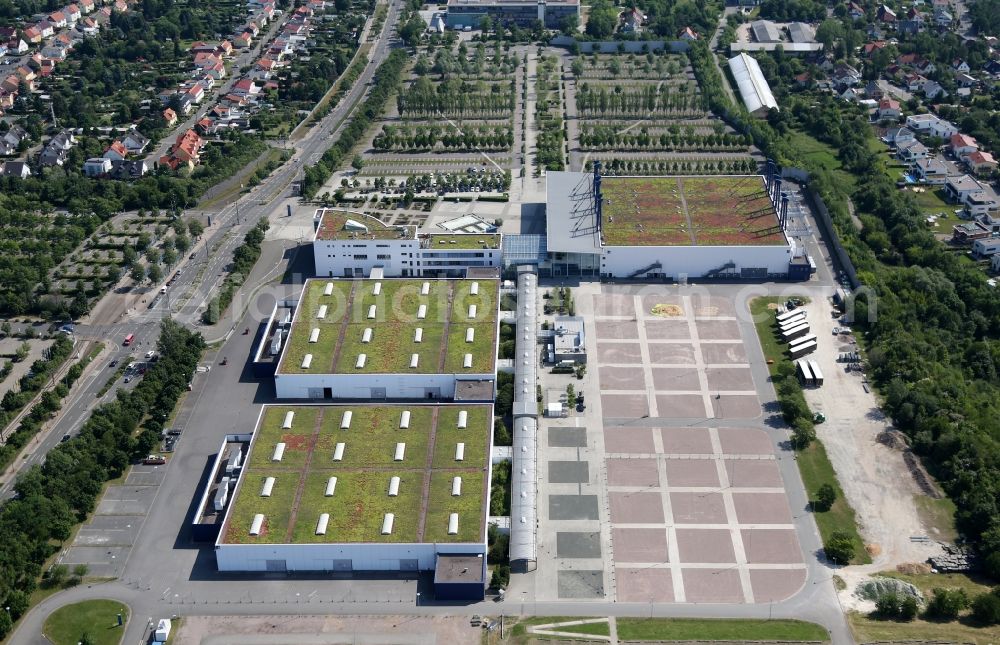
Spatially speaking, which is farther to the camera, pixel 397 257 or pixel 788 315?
pixel 397 257

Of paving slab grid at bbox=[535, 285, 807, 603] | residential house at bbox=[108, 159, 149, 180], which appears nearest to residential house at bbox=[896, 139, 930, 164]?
paving slab grid at bbox=[535, 285, 807, 603]

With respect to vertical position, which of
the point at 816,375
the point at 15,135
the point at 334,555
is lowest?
the point at 334,555

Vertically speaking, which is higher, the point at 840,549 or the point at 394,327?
the point at 394,327

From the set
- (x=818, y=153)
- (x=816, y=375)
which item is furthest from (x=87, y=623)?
(x=818, y=153)

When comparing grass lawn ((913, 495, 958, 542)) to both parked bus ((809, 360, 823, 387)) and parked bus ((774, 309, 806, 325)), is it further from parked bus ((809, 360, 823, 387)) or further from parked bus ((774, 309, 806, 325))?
parked bus ((774, 309, 806, 325))

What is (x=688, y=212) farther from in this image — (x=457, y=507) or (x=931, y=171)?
(x=457, y=507)
